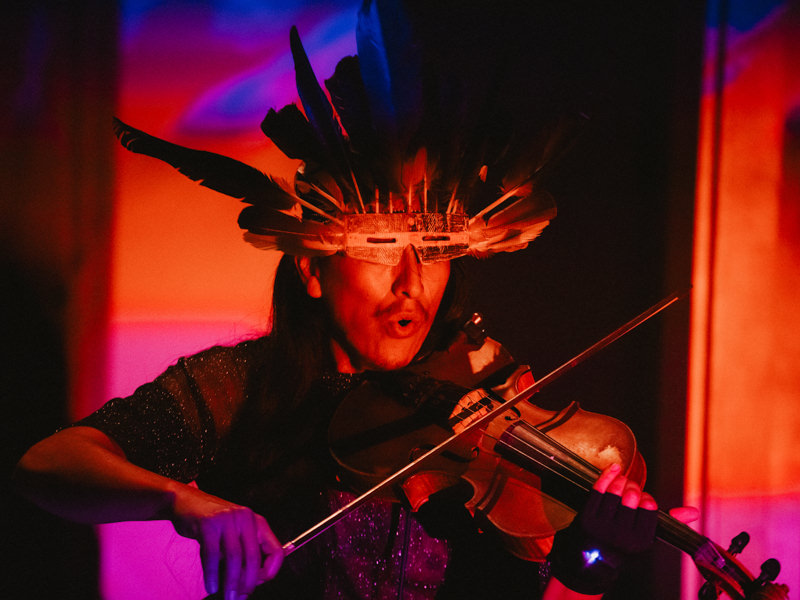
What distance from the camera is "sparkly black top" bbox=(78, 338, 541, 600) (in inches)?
53.0

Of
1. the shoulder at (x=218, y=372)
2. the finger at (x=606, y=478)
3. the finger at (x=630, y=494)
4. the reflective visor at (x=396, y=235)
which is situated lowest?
the finger at (x=630, y=494)

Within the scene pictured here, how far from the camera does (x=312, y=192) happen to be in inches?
55.9

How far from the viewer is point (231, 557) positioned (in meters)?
1.05

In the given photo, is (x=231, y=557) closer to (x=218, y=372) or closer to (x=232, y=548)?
(x=232, y=548)

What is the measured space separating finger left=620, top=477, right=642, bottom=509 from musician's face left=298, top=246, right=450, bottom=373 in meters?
0.52

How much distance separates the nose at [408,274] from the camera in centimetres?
145

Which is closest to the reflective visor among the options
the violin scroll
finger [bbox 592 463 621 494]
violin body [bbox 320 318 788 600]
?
violin body [bbox 320 318 788 600]

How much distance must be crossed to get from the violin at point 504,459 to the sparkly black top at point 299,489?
9cm

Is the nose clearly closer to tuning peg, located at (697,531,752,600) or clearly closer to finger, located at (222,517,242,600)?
finger, located at (222,517,242,600)

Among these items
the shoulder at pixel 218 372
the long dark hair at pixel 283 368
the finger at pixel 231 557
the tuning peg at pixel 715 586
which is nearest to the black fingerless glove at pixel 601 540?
the tuning peg at pixel 715 586

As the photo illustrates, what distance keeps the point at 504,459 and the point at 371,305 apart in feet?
Result: 1.43

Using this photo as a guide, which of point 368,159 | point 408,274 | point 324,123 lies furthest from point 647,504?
point 324,123

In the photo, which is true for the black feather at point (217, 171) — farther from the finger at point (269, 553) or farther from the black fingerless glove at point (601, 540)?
the black fingerless glove at point (601, 540)

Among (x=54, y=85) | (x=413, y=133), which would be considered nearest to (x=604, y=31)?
(x=413, y=133)
